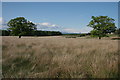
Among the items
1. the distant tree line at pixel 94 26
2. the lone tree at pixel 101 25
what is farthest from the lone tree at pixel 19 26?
the lone tree at pixel 101 25

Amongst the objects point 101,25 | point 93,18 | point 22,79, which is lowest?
point 22,79

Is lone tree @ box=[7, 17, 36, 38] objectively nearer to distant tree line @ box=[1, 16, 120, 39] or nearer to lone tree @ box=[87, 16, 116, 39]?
distant tree line @ box=[1, 16, 120, 39]

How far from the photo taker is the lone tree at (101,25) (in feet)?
99.6

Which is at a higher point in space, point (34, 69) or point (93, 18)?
point (93, 18)

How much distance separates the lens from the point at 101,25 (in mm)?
30484

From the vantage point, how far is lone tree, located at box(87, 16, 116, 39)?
99.6 ft

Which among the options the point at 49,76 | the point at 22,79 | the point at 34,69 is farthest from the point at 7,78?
the point at 49,76

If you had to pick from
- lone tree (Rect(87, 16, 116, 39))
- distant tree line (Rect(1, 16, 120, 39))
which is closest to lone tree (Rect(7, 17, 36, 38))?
distant tree line (Rect(1, 16, 120, 39))

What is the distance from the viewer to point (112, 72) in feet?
9.08

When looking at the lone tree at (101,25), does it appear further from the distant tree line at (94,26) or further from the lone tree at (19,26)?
the lone tree at (19,26)

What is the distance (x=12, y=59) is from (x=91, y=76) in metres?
2.78

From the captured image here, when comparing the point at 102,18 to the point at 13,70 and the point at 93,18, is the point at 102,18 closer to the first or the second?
the point at 93,18

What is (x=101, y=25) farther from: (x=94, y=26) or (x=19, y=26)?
(x=19, y=26)

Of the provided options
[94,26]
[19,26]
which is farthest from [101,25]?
[19,26]
